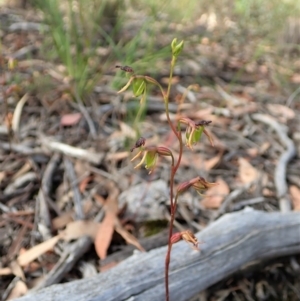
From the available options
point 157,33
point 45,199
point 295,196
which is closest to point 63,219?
point 45,199

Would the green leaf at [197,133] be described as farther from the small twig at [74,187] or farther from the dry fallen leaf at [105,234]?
the small twig at [74,187]

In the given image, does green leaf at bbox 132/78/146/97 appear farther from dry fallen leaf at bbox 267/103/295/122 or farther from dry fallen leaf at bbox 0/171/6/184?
dry fallen leaf at bbox 267/103/295/122

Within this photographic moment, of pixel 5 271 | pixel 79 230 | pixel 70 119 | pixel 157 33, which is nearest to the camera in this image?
pixel 5 271

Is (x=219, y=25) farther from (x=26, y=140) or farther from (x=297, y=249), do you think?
(x=297, y=249)

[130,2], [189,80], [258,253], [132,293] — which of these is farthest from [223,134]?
[130,2]

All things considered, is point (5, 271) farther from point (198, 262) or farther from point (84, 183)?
point (198, 262)

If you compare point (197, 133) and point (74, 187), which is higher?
point (197, 133)
